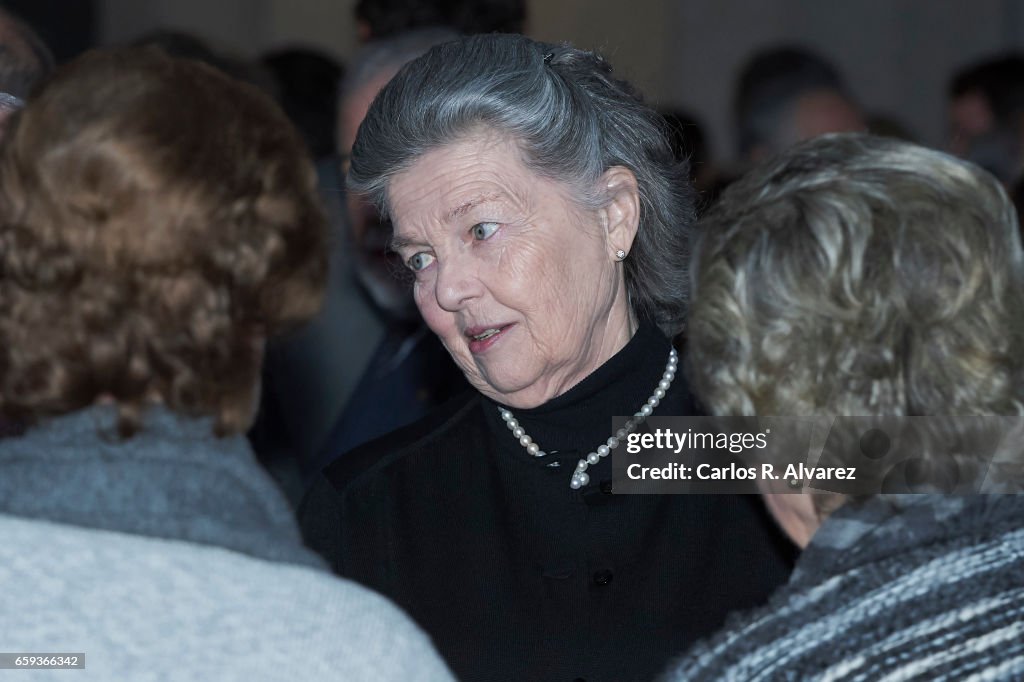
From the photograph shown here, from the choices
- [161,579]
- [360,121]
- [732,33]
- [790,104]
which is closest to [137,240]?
[161,579]

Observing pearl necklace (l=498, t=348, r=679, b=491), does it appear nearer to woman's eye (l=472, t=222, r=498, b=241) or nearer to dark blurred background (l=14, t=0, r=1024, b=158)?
woman's eye (l=472, t=222, r=498, b=241)

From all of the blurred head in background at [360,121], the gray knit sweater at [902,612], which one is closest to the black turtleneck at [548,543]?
the gray knit sweater at [902,612]

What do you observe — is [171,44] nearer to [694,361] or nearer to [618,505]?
[618,505]

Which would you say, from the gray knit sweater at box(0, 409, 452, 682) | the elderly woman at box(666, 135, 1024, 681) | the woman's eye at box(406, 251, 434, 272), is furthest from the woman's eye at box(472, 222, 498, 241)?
the gray knit sweater at box(0, 409, 452, 682)

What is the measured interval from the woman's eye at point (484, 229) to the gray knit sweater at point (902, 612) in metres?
0.99

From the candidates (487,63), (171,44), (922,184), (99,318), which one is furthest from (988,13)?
(99,318)

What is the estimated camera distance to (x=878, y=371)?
5.30ft

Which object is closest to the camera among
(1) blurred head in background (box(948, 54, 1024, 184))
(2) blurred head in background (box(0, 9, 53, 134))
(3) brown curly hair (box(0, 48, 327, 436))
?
(3) brown curly hair (box(0, 48, 327, 436))

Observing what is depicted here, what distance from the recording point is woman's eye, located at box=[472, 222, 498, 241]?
2383 mm

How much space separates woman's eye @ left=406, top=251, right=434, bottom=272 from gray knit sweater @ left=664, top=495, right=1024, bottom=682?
1.07m

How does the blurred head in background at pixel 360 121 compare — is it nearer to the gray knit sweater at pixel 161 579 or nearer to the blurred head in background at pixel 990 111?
the gray knit sweater at pixel 161 579

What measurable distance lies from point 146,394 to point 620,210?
1.21 m

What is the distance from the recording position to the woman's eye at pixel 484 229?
2.38 meters

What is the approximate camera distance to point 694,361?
1771mm
